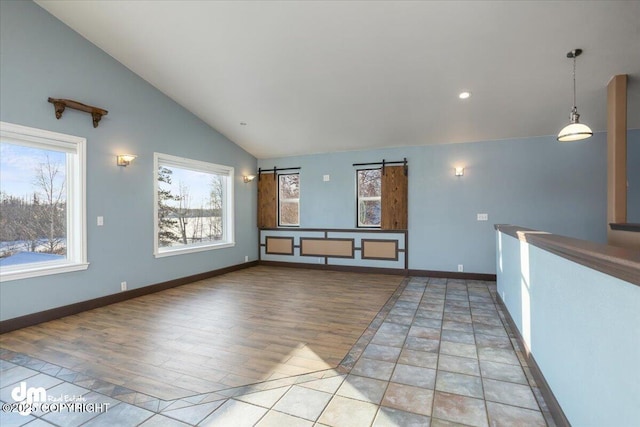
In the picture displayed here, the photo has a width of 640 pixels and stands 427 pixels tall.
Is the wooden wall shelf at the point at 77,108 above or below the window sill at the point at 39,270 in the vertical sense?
above

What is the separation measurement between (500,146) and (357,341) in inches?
179

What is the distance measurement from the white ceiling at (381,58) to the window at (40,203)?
1.54m

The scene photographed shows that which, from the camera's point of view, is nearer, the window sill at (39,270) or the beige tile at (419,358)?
the beige tile at (419,358)

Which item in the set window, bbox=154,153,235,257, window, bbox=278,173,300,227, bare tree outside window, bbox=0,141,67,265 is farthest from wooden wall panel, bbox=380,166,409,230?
bare tree outside window, bbox=0,141,67,265

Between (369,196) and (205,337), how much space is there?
14.3 ft

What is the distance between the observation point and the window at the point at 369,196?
21.4 ft

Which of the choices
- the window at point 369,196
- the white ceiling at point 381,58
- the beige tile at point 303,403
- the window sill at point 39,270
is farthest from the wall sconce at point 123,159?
the window at point 369,196

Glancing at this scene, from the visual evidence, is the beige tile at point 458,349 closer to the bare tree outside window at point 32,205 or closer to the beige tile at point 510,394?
the beige tile at point 510,394

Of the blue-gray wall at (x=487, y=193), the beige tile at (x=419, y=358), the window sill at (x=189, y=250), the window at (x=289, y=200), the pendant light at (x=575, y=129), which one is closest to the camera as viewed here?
the beige tile at (x=419, y=358)

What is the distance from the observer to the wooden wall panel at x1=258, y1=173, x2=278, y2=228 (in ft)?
24.1

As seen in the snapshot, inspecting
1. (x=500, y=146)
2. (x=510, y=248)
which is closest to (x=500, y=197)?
(x=500, y=146)

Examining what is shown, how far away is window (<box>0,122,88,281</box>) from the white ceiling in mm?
1536

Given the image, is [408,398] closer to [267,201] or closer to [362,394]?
[362,394]

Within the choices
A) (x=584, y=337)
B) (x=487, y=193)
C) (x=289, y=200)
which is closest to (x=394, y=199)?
(x=487, y=193)
